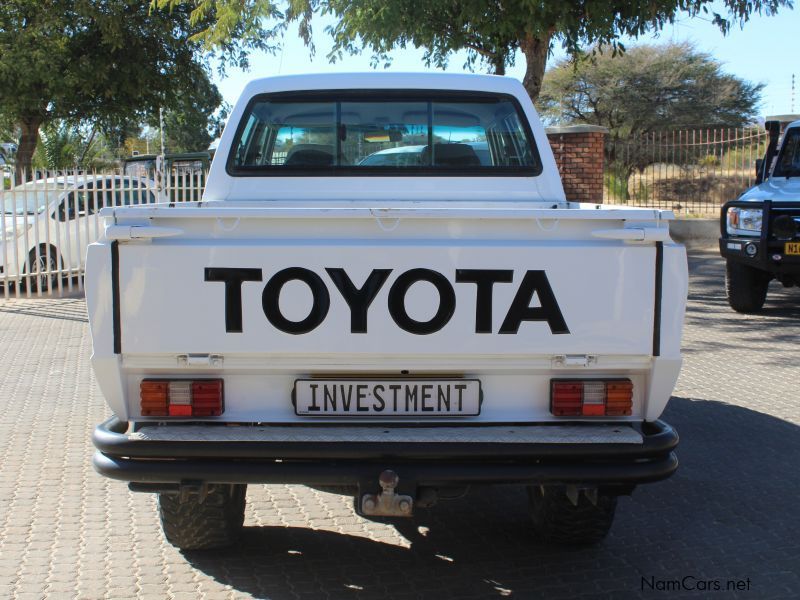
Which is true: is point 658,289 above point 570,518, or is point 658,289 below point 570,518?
above

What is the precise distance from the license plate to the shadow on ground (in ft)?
2.52

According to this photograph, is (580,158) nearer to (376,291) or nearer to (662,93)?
(376,291)

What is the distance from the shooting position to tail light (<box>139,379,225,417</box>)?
3.50 metres

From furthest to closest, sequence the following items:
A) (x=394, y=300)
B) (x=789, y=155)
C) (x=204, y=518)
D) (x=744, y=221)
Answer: (x=789, y=155) → (x=744, y=221) → (x=204, y=518) → (x=394, y=300)

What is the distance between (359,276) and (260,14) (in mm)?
12545

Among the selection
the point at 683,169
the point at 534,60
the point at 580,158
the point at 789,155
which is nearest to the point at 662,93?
the point at 683,169

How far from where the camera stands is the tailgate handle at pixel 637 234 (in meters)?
3.38

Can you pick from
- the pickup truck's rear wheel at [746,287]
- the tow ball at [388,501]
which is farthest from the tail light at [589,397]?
the pickup truck's rear wheel at [746,287]

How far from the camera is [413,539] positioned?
441 centimetres

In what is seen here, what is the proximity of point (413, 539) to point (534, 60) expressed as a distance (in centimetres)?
1149

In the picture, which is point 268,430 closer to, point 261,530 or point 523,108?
point 261,530

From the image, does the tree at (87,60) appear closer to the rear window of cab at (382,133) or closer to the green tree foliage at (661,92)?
the rear window of cab at (382,133)

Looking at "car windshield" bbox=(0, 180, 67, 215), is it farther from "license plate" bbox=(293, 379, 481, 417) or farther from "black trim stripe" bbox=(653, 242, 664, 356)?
"black trim stripe" bbox=(653, 242, 664, 356)

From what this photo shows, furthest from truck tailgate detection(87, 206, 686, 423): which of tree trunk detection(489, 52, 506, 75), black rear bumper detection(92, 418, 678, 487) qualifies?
tree trunk detection(489, 52, 506, 75)
